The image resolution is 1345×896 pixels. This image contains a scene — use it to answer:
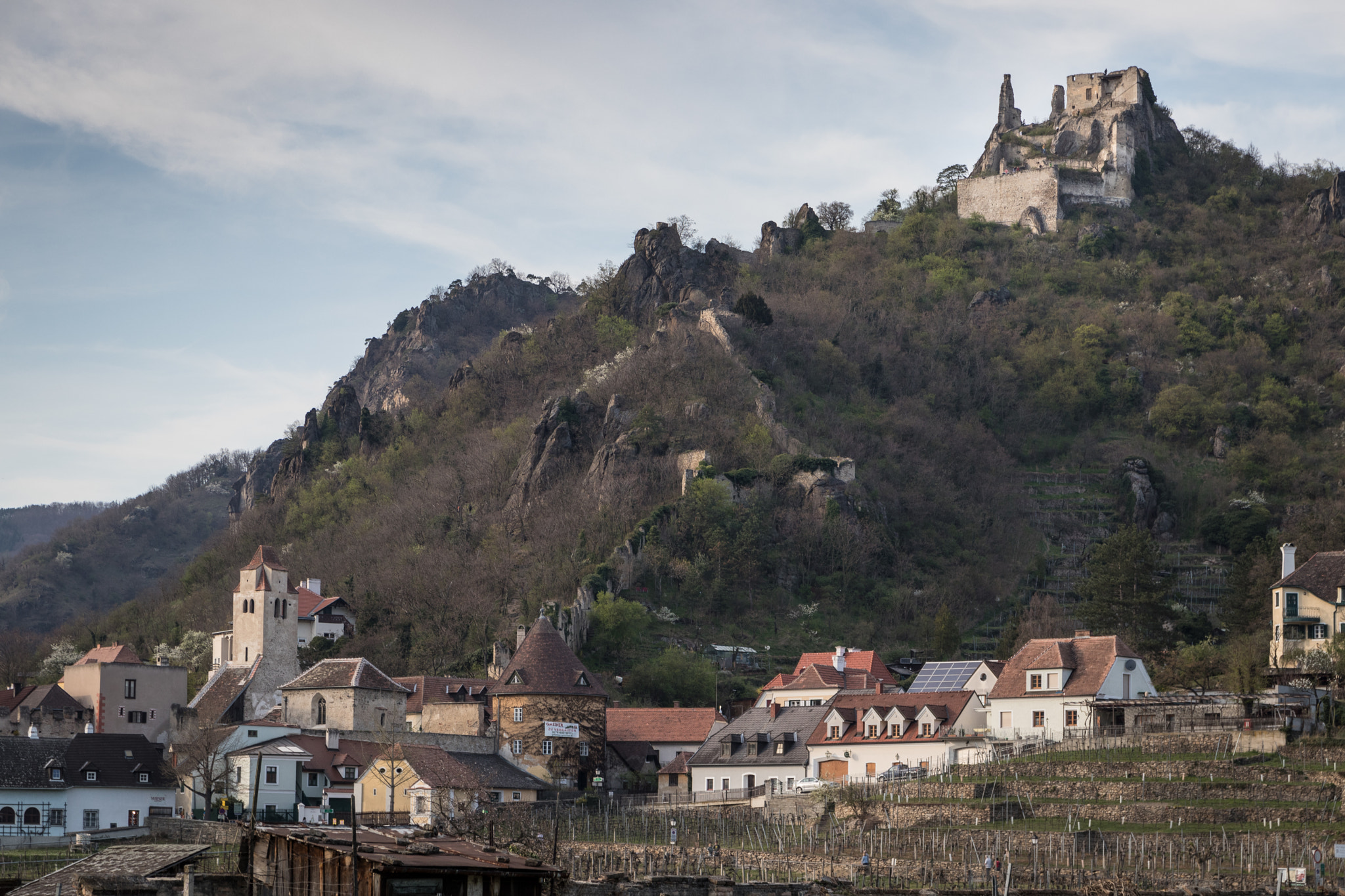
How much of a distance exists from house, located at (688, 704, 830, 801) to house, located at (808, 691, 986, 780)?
0.92 m

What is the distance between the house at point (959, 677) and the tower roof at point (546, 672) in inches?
603

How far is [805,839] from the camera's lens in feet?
188

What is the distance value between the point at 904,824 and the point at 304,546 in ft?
252

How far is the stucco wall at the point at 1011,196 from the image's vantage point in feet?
510

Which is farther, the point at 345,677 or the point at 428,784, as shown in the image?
the point at 345,677

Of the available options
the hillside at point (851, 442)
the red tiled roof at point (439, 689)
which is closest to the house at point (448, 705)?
the red tiled roof at point (439, 689)

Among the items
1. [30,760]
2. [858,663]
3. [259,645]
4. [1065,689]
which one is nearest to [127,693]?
[259,645]

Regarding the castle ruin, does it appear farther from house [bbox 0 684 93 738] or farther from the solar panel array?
house [bbox 0 684 93 738]

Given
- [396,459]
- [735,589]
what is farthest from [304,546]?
[735,589]

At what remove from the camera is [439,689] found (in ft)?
281

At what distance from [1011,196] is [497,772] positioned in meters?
103

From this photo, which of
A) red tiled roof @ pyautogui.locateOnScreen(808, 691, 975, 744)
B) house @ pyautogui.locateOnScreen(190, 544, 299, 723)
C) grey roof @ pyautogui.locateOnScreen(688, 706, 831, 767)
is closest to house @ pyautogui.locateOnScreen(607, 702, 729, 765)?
grey roof @ pyautogui.locateOnScreen(688, 706, 831, 767)

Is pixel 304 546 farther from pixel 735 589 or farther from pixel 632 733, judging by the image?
pixel 632 733

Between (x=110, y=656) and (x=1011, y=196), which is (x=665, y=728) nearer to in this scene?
(x=110, y=656)
